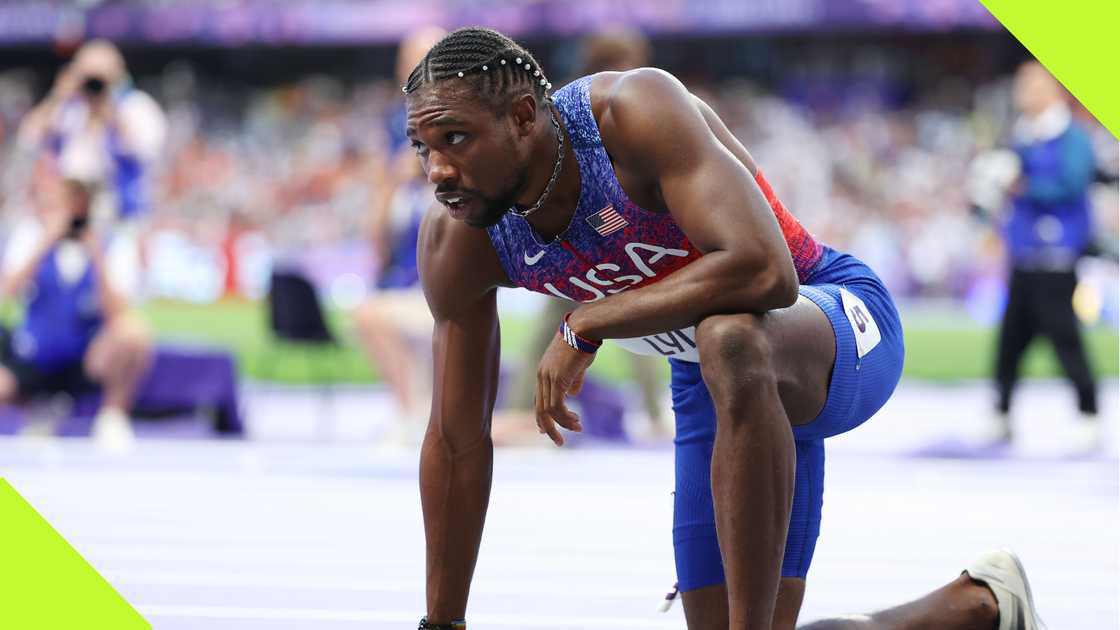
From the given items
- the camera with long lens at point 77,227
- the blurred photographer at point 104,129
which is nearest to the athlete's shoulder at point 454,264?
the camera with long lens at point 77,227

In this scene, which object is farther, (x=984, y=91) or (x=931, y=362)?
(x=984, y=91)

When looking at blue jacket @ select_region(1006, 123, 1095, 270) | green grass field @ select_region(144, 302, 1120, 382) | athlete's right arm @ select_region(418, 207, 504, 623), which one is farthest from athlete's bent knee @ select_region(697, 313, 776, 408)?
green grass field @ select_region(144, 302, 1120, 382)

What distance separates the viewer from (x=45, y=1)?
1855 cm

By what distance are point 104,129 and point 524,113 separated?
21.2ft

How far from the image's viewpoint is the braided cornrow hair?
2.17 meters

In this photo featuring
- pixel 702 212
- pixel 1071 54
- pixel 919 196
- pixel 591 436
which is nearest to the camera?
pixel 702 212

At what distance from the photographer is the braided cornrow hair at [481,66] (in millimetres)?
2172

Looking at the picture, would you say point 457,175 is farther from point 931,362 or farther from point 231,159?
point 231,159

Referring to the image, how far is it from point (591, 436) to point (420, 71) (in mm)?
5240

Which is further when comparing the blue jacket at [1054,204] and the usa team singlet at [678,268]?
the blue jacket at [1054,204]

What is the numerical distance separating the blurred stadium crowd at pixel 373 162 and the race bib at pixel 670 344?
461 inches

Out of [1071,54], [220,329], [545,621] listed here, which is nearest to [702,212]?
[545,621]

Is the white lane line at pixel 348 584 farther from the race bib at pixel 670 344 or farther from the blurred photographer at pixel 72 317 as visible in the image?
the blurred photographer at pixel 72 317

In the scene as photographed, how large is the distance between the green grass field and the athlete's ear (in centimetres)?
803
